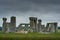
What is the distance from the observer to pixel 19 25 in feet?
188

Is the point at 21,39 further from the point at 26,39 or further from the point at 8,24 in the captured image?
the point at 8,24

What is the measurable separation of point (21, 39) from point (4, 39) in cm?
168

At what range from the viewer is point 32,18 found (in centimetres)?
4841

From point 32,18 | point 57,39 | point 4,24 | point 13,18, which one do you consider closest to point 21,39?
point 57,39

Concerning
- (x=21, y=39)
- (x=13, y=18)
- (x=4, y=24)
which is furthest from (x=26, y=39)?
(x=4, y=24)

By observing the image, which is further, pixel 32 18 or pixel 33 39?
pixel 32 18

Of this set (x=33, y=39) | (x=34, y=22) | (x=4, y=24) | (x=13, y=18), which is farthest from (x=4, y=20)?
(x=33, y=39)

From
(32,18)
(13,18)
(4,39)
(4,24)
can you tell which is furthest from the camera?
(4,24)

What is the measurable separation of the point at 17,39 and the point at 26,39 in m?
0.89

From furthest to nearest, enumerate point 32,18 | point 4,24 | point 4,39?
point 4,24 < point 32,18 < point 4,39

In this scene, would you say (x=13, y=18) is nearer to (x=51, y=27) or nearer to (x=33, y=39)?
(x=51, y=27)

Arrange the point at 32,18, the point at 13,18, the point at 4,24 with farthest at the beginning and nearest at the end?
the point at 4,24 → the point at 13,18 → the point at 32,18

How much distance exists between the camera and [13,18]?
53.1 meters

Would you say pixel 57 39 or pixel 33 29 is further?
pixel 33 29
